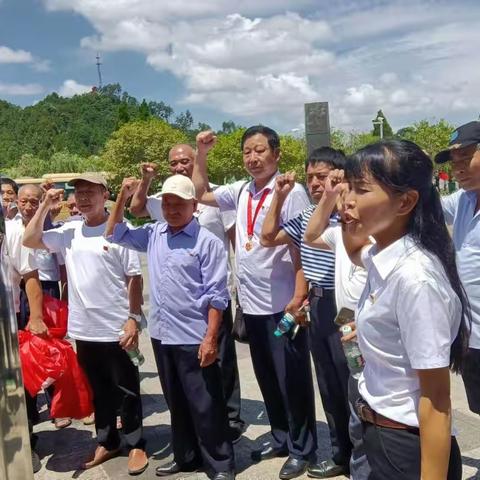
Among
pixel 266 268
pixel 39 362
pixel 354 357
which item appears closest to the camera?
pixel 354 357

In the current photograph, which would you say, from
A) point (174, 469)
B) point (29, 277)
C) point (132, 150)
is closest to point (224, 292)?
point (174, 469)

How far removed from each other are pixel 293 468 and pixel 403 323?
2032 millimetres

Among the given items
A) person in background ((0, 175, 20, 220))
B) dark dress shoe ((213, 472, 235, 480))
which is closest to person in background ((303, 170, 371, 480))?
dark dress shoe ((213, 472, 235, 480))

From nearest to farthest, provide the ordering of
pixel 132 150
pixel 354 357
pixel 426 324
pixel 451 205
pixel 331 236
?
pixel 426 324 → pixel 354 357 → pixel 331 236 → pixel 451 205 → pixel 132 150

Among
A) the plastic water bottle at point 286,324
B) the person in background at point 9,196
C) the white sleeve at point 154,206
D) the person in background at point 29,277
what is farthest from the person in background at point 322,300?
the person in background at point 9,196

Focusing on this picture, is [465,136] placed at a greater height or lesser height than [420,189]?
greater

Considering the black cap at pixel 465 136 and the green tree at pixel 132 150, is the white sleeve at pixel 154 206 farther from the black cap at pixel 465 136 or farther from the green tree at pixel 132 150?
the green tree at pixel 132 150

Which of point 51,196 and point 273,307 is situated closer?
point 273,307

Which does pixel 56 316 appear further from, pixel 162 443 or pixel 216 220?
pixel 216 220

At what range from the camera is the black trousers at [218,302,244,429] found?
3.78 metres

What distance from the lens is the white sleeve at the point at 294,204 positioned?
3.27 m

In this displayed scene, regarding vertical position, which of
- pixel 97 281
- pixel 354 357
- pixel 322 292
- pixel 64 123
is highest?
pixel 64 123

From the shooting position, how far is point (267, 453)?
11.4ft

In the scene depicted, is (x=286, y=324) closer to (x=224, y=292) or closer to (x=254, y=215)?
(x=224, y=292)
